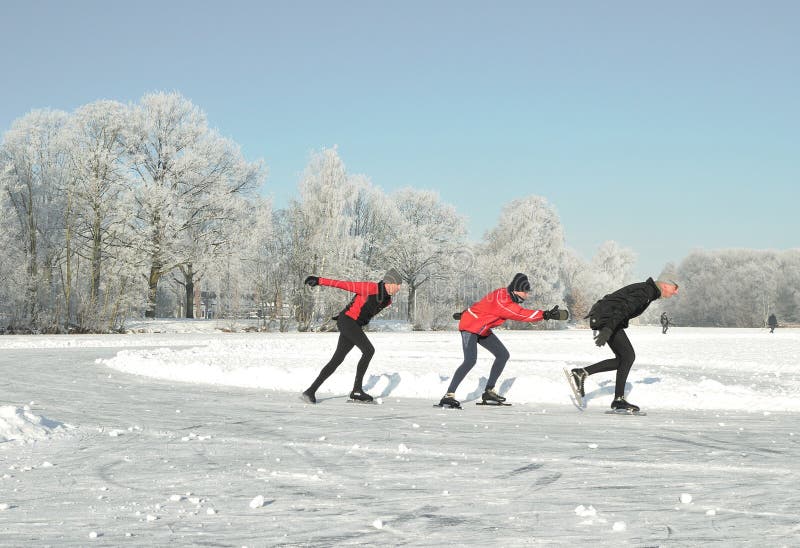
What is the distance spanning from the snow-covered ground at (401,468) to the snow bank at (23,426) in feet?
0.08

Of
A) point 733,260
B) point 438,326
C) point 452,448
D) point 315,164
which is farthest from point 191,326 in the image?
point 733,260

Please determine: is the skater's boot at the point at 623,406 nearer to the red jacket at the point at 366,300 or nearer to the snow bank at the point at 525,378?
the snow bank at the point at 525,378

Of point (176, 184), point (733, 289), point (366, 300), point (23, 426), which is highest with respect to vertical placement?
point (176, 184)

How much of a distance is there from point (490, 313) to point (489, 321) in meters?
0.13

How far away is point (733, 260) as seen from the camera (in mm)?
104438

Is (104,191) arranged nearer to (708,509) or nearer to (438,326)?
(438,326)

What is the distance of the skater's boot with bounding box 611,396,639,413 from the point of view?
999 cm

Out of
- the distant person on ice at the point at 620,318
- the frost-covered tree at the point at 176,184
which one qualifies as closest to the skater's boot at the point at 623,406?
the distant person on ice at the point at 620,318

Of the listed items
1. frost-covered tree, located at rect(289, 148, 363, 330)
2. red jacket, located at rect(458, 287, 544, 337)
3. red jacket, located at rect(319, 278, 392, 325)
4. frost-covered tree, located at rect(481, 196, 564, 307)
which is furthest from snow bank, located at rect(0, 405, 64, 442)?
frost-covered tree, located at rect(481, 196, 564, 307)

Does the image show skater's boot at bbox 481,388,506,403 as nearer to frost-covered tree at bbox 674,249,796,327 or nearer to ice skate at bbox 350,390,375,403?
ice skate at bbox 350,390,375,403

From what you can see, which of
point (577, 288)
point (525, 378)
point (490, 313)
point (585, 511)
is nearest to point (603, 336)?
point (490, 313)

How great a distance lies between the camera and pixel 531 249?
68438mm

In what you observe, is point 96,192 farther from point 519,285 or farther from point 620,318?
point 620,318

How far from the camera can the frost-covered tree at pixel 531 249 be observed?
67750 mm
